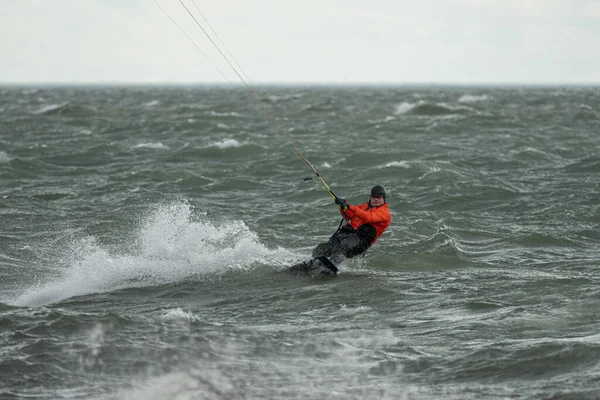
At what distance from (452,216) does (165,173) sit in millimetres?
9232

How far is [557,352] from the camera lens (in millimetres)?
7730

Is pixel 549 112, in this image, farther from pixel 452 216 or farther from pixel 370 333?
pixel 370 333

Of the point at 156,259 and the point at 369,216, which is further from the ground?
the point at 369,216

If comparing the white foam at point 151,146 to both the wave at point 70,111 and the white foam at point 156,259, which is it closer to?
the white foam at point 156,259

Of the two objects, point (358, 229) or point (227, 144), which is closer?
point (358, 229)

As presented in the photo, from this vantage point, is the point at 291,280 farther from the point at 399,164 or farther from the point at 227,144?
the point at 227,144

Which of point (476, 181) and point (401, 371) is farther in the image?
point (476, 181)

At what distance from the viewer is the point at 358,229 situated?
38.2 ft

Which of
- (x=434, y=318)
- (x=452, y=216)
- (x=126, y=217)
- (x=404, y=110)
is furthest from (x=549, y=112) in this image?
(x=434, y=318)

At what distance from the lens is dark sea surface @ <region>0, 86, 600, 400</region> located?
7.21 meters

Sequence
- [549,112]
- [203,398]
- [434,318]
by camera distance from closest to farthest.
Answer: [203,398] < [434,318] < [549,112]

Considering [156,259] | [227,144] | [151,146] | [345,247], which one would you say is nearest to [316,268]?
[345,247]

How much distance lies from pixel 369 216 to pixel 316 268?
43.0 inches

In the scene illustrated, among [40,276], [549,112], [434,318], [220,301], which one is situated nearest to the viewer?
[434,318]
